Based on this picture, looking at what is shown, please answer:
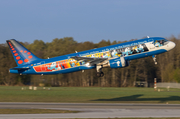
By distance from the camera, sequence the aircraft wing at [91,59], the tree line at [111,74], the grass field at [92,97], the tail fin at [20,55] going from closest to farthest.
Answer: the aircraft wing at [91,59]
the tail fin at [20,55]
the grass field at [92,97]
the tree line at [111,74]

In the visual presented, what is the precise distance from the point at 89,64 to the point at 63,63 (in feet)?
13.9

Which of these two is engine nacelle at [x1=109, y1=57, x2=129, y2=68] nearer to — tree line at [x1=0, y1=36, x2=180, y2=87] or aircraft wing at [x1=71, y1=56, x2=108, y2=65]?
aircraft wing at [x1=71, y1=56, x2=108, y2=65]

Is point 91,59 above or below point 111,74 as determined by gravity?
above

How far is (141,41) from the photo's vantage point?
4009 cm

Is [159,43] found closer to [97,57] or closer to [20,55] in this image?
[97,57]

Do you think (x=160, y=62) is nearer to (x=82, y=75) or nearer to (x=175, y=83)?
(x=175, y=83)

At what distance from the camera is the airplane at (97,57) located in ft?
131

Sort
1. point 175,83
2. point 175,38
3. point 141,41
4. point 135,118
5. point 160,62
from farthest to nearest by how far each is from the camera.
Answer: point 175,38, point 160,62, point 175,83, point 141,41, point 135,118

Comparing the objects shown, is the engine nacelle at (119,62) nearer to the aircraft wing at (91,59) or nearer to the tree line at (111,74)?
the aircraft wing at (91,59)

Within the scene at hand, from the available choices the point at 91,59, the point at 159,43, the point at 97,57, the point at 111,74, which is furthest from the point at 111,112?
the point at 111,74

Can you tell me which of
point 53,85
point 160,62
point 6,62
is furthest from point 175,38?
point 6,62

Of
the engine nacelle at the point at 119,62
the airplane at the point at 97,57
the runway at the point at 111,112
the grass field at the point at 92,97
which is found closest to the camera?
the runway at the point at 111,112

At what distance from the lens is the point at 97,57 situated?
4138 centimetres

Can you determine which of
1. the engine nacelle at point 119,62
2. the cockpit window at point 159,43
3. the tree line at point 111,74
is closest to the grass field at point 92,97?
the engine nacelle at point 119,62
